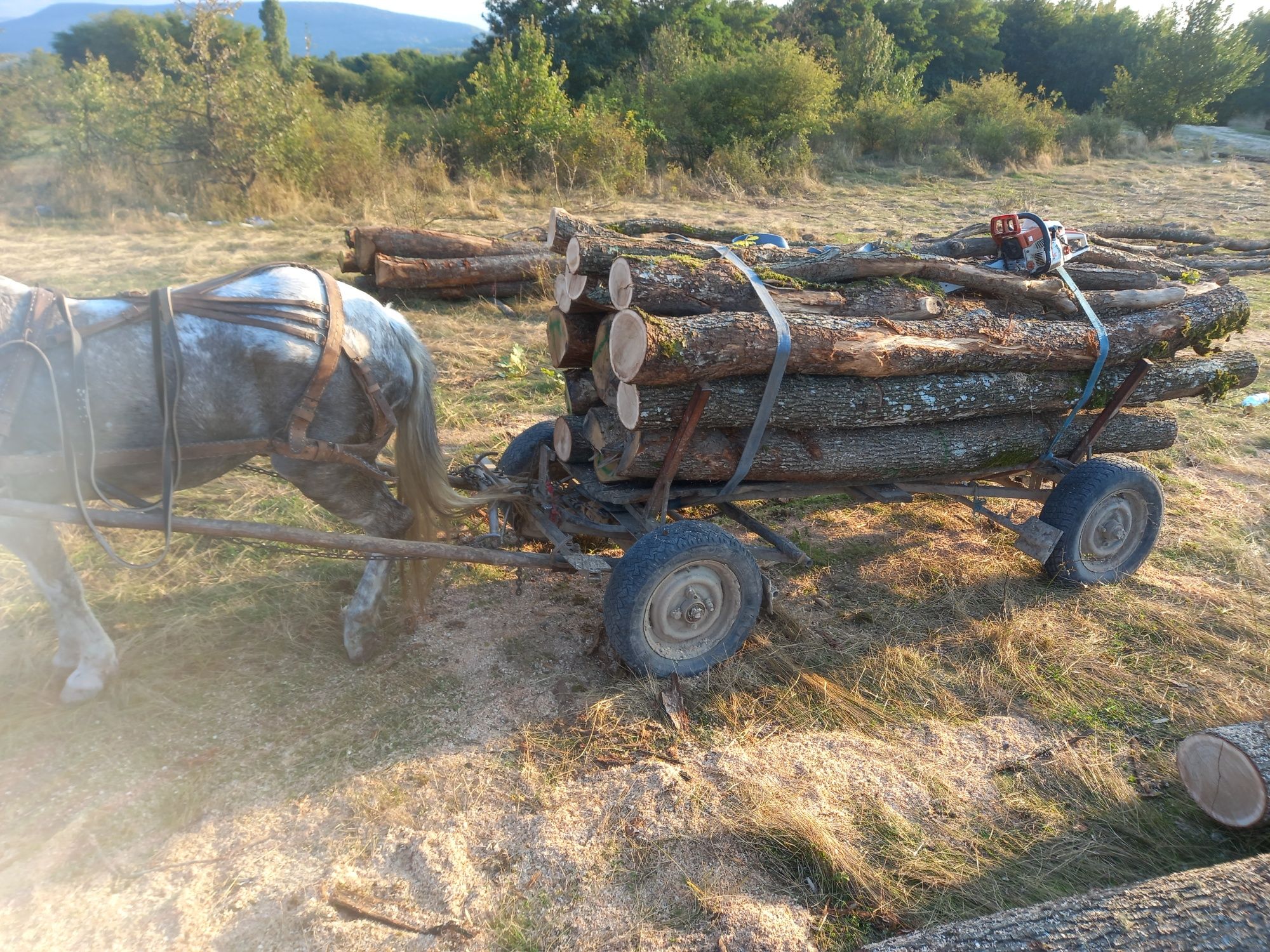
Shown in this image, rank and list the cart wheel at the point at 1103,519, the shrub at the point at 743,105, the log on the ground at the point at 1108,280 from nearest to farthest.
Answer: the cart wheel at the point at 1103,519 → the log on the ground at the point at 1108,280 → the shrub at the point at 743,105

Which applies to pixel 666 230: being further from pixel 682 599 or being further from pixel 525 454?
pixel 682 599

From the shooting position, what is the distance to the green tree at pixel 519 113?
16.0 metres

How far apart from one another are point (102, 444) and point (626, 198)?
13588 mm

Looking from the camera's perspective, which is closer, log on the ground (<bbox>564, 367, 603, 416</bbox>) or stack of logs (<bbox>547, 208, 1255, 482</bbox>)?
stack of logs (<bbox>547, 208, 1255, 482</bbox>)

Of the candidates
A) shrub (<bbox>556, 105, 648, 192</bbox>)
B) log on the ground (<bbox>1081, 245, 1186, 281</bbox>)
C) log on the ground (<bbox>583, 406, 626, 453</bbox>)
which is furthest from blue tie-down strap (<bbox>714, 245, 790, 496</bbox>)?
shrub (<bbox>556, 105, 648, 192</bbox>)

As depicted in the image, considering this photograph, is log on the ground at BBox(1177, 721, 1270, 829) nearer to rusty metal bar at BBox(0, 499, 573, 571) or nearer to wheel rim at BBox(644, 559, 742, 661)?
wheel rim at BBox(644, 559, 742, 661)

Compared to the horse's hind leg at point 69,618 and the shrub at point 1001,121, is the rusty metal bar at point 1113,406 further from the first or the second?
the shrub at point 1001,121

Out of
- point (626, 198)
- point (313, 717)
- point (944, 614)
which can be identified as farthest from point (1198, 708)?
point (626, 198)

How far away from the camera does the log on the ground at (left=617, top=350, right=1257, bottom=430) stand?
10.6 feet

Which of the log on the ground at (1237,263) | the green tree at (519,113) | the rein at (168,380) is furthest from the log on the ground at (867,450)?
the green tree at (519,113)

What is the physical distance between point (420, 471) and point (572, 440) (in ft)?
2.59

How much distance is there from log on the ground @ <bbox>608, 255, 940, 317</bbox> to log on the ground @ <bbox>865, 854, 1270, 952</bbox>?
2.41 meters

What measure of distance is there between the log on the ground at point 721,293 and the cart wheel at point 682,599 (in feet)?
3.19

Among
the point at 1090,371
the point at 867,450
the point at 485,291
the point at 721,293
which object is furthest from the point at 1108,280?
the point at 485,291
